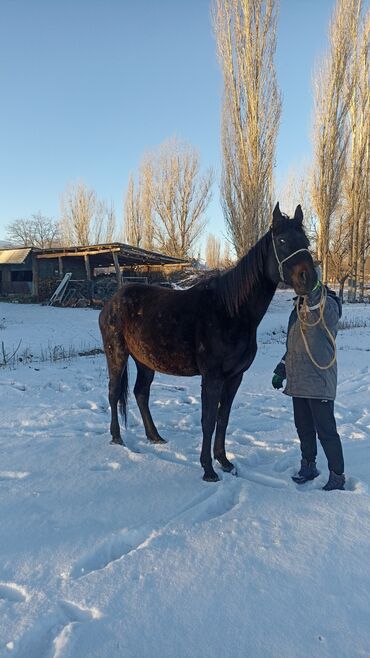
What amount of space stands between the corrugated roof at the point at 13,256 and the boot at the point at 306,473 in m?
21.2

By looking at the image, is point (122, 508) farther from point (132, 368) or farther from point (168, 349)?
point (132, 368)

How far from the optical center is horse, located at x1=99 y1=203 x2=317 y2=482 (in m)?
2.72

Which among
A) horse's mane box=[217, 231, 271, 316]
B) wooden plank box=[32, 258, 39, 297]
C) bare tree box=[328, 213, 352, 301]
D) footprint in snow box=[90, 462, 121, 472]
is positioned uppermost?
bare tree box=[328, 213, 352, 301]

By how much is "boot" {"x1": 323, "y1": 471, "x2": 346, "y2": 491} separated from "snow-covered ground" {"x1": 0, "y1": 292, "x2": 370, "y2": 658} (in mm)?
97

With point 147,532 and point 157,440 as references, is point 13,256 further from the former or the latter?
point 147,532

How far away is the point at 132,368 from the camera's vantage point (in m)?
7.03

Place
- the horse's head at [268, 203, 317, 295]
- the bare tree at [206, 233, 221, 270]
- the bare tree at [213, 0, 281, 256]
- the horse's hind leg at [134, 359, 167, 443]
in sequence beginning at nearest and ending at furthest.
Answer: the horse's head at [268, 203, 317, 295] → the horse's hind leg at [134, 359, 167, 443] → the bare tree at [213, 0, 281, 256] → the bare tree at [206, 233, 221, 270]

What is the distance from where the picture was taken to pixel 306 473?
2.90 m

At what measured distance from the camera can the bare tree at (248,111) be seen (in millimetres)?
17438

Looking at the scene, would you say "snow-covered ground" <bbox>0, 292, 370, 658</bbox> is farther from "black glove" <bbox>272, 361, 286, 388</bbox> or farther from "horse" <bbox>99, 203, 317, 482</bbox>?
"black glove" <bbox>272, 361, 286, 388</bbox>

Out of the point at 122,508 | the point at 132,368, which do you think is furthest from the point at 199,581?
the point at 132,368

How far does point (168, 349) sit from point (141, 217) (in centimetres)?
3647

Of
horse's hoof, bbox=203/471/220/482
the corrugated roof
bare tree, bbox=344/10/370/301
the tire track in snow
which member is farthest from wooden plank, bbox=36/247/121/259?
the tire track in snow

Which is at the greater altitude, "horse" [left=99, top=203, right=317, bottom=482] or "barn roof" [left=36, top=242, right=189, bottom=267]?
"barn roof" [left=36, top=242, right=189, bottom=267]
